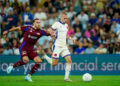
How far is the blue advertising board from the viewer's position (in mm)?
16641

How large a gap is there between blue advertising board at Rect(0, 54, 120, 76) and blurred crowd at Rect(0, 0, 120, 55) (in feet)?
4.11

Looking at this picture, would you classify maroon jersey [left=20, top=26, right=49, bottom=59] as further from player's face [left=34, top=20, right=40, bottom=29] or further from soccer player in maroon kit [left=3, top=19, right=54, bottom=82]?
player's face [left=34, top=20, right=40, bottom=29]

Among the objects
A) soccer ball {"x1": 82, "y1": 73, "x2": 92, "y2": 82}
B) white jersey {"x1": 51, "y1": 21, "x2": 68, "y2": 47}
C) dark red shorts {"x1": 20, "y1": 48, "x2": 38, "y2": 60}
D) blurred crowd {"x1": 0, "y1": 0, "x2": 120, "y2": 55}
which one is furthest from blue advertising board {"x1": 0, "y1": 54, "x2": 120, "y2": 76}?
soccer ball {"x1": 82, "y1": 73, "x2": 92, "y2": 82}

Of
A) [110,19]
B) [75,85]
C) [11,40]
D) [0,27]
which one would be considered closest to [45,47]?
[11,40]

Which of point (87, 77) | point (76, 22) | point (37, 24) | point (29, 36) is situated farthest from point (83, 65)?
point (37, 24)

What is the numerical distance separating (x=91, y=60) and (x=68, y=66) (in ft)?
14.9

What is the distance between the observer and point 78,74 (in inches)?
661

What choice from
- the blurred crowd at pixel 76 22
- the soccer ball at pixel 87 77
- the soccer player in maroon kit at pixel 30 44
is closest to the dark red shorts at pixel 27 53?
the soccer player in maroon kit at pixel 30 44

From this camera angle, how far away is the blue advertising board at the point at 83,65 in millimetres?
16641

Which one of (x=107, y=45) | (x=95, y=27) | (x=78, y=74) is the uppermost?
(x=95, y=27)

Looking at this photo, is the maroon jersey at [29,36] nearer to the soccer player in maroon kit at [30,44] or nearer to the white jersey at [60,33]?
the soccer player in maroon kit at [30,44]

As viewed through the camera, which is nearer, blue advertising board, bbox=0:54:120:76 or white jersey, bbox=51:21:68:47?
white jersey, bbox=51:21:68:47

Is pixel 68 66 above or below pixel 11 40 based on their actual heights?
below

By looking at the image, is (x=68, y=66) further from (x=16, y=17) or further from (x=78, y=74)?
(x=16, y=17)
